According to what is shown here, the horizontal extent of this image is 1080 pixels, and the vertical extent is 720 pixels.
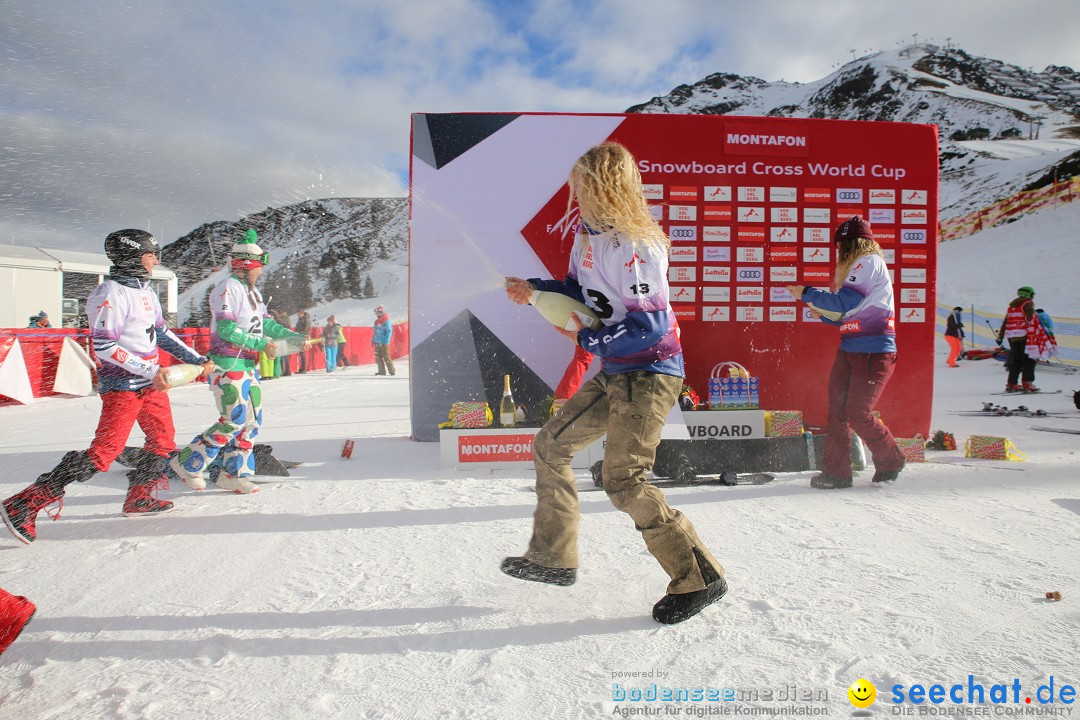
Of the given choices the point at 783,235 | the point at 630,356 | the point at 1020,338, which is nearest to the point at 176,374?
the point at 630,356

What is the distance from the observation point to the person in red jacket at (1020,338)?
35.3 feet

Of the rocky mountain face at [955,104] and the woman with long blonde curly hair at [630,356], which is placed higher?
the rocky mountain face at [955,104]

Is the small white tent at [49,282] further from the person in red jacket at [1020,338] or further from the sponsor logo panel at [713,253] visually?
the person in red jacket at [1020,338]

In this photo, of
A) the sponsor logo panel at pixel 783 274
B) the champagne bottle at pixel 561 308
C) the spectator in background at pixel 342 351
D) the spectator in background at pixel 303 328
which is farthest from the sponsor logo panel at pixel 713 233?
the spectator in background at pixel 342 351

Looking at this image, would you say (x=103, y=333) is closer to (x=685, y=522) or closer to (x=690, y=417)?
(x=685, y=522)

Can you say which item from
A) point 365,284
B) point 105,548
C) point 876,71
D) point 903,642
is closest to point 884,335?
point 903,642

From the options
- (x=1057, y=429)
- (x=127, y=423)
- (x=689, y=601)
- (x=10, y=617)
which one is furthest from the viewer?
(x=1057, y=429)

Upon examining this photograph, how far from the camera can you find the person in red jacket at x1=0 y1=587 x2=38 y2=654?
6.38ft

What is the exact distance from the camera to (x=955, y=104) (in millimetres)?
82812

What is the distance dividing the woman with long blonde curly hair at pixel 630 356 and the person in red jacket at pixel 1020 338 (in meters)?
11.1

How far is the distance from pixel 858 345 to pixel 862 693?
3308mm

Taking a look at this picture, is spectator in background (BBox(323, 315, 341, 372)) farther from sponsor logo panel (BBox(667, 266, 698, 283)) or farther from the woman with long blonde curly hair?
the woman with long blonde curly hair

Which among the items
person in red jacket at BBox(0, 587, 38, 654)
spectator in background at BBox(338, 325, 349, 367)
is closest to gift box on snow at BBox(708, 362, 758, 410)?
person in red jacket at BBox(0, 587, 38, 654)

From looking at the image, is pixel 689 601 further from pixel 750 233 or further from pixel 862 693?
pixel 750 233
